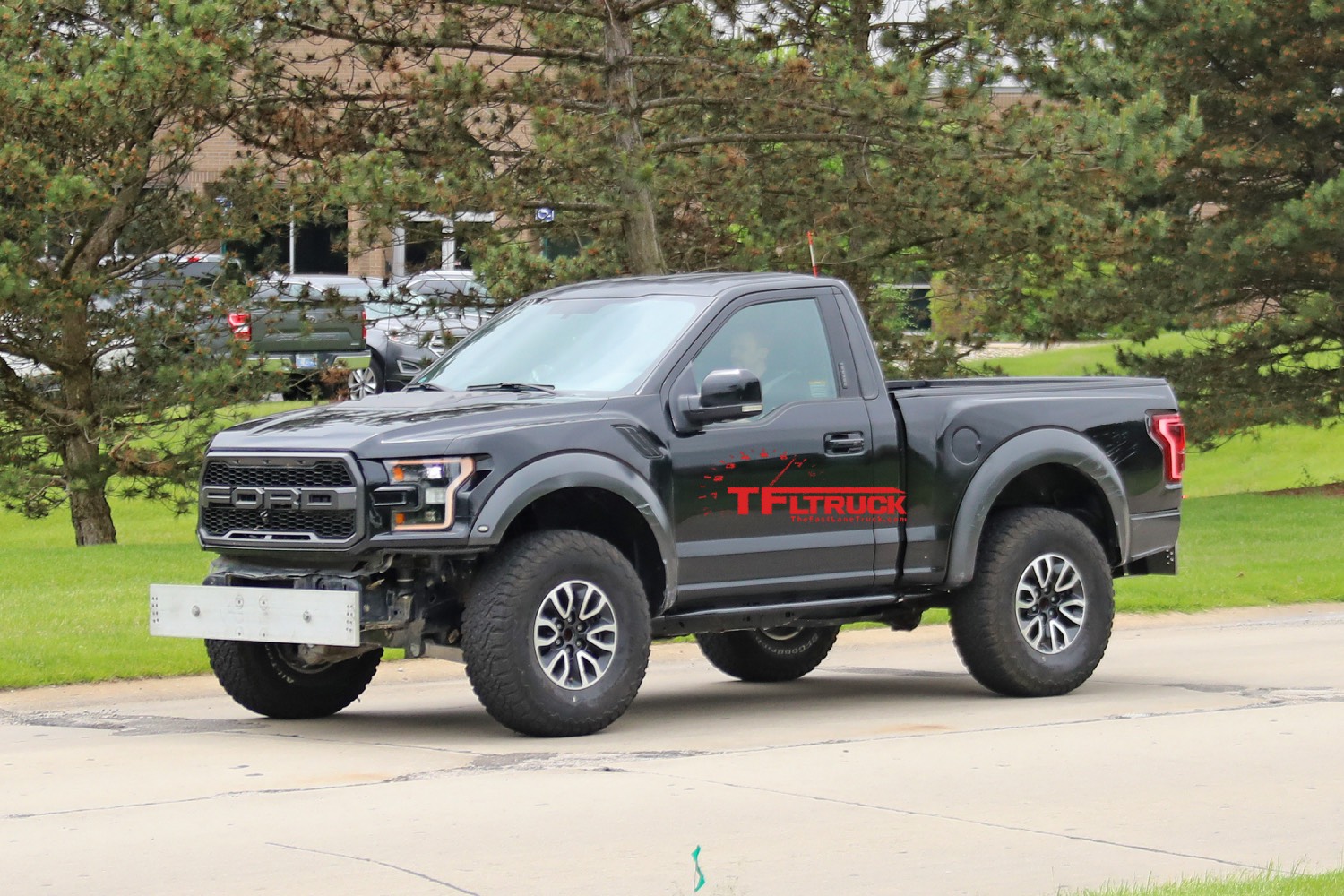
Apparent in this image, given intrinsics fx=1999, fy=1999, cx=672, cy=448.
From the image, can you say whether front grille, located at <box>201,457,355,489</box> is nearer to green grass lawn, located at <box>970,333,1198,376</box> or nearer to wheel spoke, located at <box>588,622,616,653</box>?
wheel spoke, located at <box>588,622,616,653</box>

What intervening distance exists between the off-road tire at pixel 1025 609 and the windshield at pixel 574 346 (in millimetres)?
2073

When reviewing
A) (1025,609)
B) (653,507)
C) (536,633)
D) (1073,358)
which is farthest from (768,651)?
(1073,358)

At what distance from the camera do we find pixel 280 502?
8742 mm

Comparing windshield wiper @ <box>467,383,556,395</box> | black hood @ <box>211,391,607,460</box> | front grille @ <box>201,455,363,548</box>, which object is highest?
windshield wiper @ <box>467,383,556,395</box>

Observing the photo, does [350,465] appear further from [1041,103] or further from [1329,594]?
[1041,103]

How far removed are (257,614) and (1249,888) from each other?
4553mm

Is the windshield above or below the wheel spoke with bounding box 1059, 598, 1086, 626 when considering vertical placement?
above

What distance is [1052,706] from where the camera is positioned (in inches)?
399

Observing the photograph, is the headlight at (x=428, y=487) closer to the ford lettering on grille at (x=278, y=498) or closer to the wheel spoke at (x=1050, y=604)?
the ford lettering on grille at (x=278, y=498)

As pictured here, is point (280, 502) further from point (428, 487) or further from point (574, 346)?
point (574, 346)

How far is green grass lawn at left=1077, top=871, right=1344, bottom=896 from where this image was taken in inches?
225

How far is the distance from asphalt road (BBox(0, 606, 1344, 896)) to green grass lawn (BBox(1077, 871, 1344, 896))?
0.26 meters

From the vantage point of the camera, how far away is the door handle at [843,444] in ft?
31.8

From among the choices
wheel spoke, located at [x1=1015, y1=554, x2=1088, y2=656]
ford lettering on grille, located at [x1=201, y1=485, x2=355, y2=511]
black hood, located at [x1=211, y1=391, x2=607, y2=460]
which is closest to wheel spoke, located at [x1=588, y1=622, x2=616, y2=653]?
black hood, located at [x1=211, y1=391, x2=607, y2=460]
